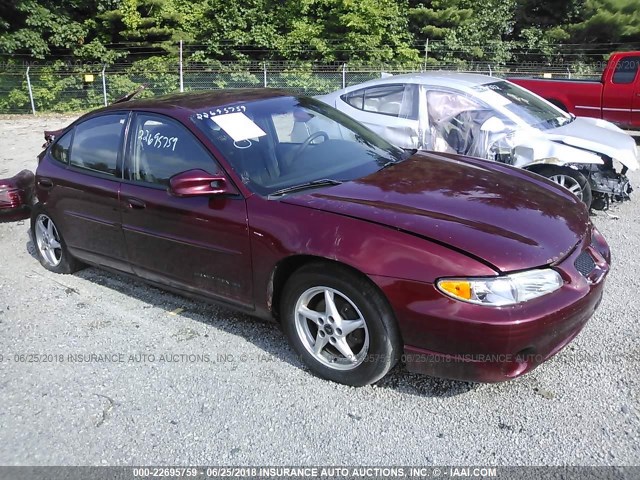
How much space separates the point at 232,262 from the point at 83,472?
137cm

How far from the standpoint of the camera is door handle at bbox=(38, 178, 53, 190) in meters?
4.61

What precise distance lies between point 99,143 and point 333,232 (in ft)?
7.50

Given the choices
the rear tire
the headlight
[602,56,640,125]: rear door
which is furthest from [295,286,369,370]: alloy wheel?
[602,56,640,125]: rear door

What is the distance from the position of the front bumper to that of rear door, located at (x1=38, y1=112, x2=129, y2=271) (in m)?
2.28

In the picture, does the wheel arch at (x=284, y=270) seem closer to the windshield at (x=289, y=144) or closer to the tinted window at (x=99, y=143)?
the windshield at (x=289, y=144)

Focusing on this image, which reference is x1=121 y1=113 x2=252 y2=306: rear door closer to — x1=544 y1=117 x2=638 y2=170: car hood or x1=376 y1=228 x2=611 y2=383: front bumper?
x1=376 y1=228 x2=611 y2=383: front bumper

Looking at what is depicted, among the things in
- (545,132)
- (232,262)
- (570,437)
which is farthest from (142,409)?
(545,132)

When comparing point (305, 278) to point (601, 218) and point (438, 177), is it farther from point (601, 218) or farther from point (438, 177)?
point (601, 218)

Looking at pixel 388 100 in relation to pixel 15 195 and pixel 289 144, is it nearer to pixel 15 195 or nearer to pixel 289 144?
pixel 289 144

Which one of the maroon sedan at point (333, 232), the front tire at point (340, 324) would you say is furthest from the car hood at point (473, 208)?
the front tire at point (340, 324)

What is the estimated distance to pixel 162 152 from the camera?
382cm

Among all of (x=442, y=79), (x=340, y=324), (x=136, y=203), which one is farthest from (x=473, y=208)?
(x=442, y=79)

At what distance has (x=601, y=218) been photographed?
621 cm

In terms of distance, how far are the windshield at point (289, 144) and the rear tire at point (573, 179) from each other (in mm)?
2456
